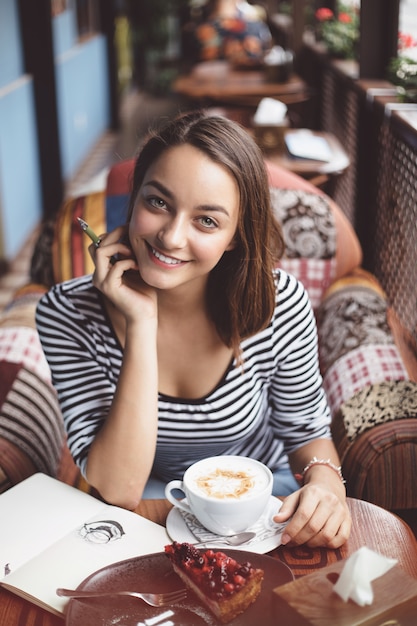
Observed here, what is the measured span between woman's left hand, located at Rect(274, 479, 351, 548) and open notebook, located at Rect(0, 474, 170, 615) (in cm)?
18

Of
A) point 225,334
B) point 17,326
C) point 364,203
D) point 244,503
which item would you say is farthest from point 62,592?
point 364,203

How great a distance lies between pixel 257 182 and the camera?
4.35ft

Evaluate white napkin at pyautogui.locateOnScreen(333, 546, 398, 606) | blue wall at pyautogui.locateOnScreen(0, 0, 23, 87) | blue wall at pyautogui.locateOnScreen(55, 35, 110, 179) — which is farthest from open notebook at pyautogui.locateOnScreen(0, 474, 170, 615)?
blue wall at pyautogui.locateOnScreen(55, 35, 110, 179)

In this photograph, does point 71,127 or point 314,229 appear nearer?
point 314,229

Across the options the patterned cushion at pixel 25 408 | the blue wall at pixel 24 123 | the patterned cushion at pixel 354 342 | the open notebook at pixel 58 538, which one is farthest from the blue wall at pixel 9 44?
the open notebook at pixel 58 538

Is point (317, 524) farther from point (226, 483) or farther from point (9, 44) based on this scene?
point (9, 44)

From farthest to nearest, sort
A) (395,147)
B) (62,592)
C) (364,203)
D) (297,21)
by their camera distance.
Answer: (297,21)
(364,203)
(395,147)
(62,592)

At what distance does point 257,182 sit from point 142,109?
984cm

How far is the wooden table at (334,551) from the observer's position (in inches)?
37.6

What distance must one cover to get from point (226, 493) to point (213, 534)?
7 centimetres

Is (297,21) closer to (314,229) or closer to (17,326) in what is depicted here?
(314,229)

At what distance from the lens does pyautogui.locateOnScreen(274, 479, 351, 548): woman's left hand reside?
1.08 metres

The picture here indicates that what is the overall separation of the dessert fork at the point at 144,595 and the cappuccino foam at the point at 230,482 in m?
0.15

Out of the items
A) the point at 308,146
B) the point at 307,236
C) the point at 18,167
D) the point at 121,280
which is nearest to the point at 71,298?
the point at 121,280
